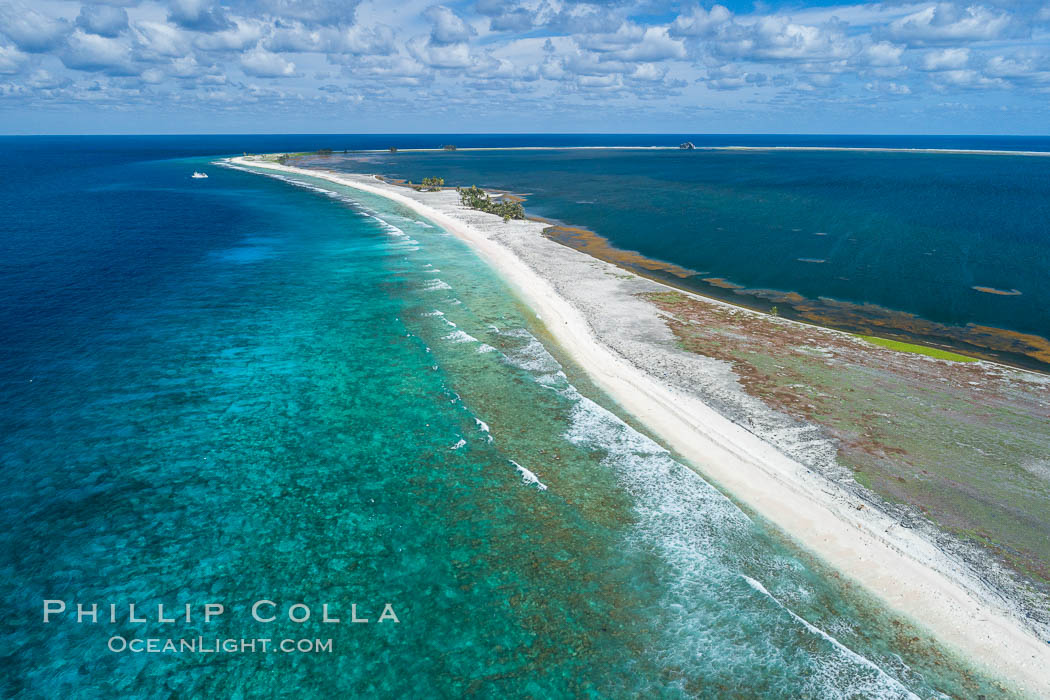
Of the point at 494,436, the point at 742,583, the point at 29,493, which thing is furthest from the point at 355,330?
the point at 742,583

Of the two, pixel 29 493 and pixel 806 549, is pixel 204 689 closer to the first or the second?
pixel 29 493

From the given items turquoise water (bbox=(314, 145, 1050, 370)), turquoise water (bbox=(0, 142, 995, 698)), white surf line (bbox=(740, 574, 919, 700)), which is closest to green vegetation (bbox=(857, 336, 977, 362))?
turquoise water (bbox=(314, 145, 1050, 370))

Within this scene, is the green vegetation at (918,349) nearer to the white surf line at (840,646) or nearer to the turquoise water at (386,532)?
the turquoise water at (386,532)

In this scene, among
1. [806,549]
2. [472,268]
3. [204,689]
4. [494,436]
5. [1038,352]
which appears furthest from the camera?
[472,268]

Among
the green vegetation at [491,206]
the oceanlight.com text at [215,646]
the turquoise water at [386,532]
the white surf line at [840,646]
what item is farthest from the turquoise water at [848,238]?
the oceanlight.com text at [215,646]

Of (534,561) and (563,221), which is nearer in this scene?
(534,561)
